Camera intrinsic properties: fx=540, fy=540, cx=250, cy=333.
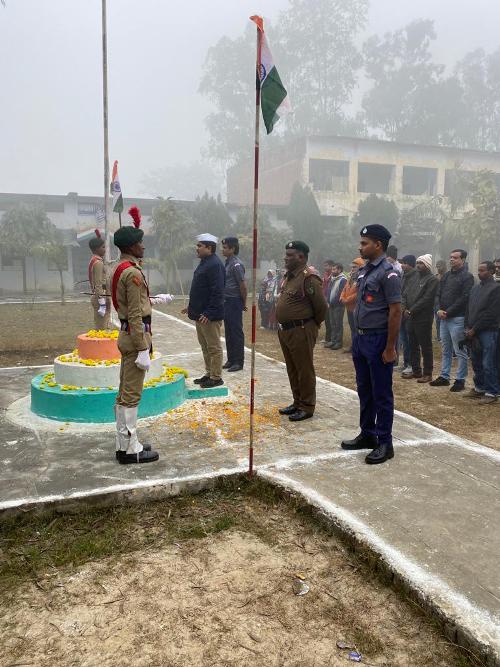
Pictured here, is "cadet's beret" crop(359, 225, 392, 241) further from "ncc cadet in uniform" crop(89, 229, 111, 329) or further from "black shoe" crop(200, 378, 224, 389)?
"ncc cadet in uniform" crop(89, 229, 111, 329)

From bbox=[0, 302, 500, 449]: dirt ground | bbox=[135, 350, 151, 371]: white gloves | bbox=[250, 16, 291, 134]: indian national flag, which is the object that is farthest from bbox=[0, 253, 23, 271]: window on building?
bbox=[250, 16, 291, 134]: indian national flag

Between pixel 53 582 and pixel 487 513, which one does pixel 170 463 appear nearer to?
pixel 53 582

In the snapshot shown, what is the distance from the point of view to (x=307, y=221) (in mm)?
29406

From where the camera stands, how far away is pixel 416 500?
380 centimetres

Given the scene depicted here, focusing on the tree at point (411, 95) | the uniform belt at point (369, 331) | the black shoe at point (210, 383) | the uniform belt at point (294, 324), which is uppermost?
the tree at point (411, 95)

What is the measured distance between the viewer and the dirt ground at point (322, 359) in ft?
20.0

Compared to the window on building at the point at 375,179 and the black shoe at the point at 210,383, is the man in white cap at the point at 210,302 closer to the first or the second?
the black shoe at the point at 210,383

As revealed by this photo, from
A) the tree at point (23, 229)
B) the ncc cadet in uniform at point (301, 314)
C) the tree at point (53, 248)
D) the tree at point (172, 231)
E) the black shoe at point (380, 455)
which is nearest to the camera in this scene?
the black shoe at point (380, 455)

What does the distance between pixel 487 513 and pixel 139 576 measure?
2.29 metres

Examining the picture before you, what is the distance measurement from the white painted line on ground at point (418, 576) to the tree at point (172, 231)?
2293 centimetres

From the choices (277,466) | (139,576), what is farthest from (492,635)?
(277,466)

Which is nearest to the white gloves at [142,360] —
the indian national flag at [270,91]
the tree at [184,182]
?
the indian national flag at [270,91]

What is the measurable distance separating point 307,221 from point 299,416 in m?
24.9

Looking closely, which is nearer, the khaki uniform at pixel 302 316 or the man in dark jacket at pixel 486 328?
the khaki uniform at pixel 302 316
